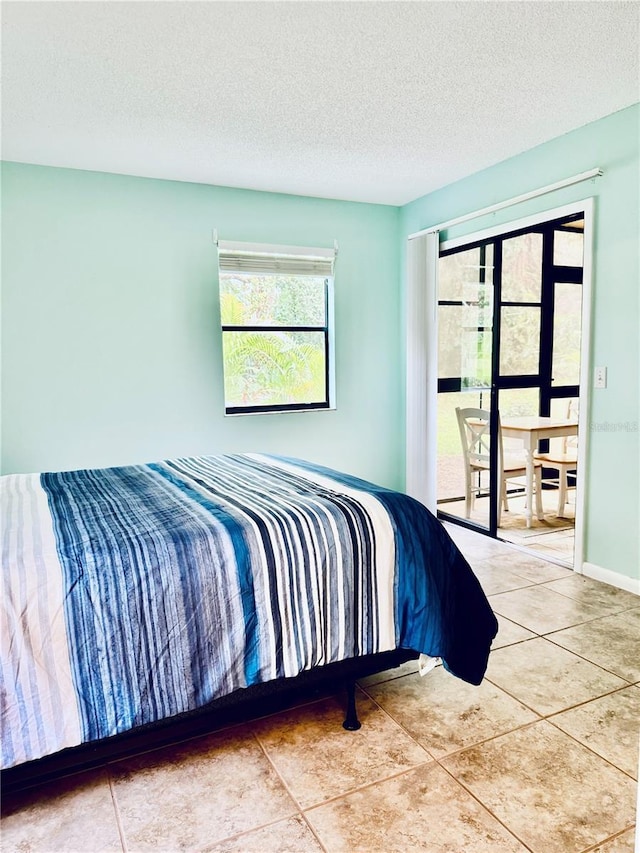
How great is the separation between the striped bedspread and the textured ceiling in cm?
179

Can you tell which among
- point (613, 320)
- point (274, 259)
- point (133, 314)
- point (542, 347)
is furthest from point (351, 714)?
point (542, 347)

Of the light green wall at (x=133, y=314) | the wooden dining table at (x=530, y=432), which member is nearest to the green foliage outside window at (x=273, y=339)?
the light green wall at (x=133, y=314)

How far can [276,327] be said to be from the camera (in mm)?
4484

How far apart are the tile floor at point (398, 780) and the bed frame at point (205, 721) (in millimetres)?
63

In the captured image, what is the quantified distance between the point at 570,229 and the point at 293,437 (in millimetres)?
3002

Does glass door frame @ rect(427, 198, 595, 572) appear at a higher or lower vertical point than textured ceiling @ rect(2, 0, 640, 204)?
lower

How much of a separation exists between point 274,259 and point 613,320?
7.80ft

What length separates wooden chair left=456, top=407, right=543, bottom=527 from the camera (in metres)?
4.26

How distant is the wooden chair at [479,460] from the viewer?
4258 millimetres

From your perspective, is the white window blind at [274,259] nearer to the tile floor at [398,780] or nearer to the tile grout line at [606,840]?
the tile floor at [398,780]

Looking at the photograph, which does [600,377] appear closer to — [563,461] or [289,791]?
[563,461]

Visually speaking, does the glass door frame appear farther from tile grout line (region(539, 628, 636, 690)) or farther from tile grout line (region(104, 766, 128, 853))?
tile grout line (region(104, 766, 128, 853))

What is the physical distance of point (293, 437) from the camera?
4.61m

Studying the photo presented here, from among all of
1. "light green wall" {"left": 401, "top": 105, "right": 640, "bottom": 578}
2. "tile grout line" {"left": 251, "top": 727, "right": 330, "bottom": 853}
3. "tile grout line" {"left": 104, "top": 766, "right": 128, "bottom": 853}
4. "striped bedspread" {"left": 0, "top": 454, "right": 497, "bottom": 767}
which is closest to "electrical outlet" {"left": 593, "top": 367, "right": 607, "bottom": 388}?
"light green wall" {"left": 401, "top": 105, "right": 640, "bottom": 578}
